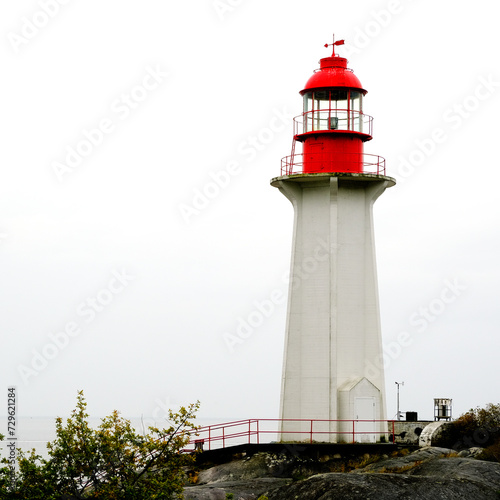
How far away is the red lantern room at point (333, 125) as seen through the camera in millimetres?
33312

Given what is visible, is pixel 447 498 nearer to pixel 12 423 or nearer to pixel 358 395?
pixel 358 395

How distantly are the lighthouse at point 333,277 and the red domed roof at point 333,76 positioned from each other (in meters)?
0.04

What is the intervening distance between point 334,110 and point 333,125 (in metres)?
0.62

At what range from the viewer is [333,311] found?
32.5 meters

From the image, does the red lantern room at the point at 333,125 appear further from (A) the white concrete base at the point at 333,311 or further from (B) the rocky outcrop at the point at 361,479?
(B) the rocky outcrop at the point at 361,479

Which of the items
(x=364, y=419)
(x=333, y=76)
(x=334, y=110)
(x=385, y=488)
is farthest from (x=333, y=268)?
(x=385, y=488)

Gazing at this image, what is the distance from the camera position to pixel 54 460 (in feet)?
73.9

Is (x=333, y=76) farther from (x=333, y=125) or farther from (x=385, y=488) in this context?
(x=385, y=488)

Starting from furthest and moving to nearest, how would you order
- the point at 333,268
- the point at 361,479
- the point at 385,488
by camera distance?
the point at 333,268
the point at 361,479
the point at 385,488

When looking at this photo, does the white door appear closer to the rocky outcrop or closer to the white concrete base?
the white concrete base

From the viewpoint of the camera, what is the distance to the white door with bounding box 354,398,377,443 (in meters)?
32.0

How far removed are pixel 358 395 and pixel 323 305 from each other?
3.24 m

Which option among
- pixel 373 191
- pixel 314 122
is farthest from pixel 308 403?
pixel 314 122

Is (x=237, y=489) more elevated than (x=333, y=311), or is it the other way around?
(x=333, y=311)
